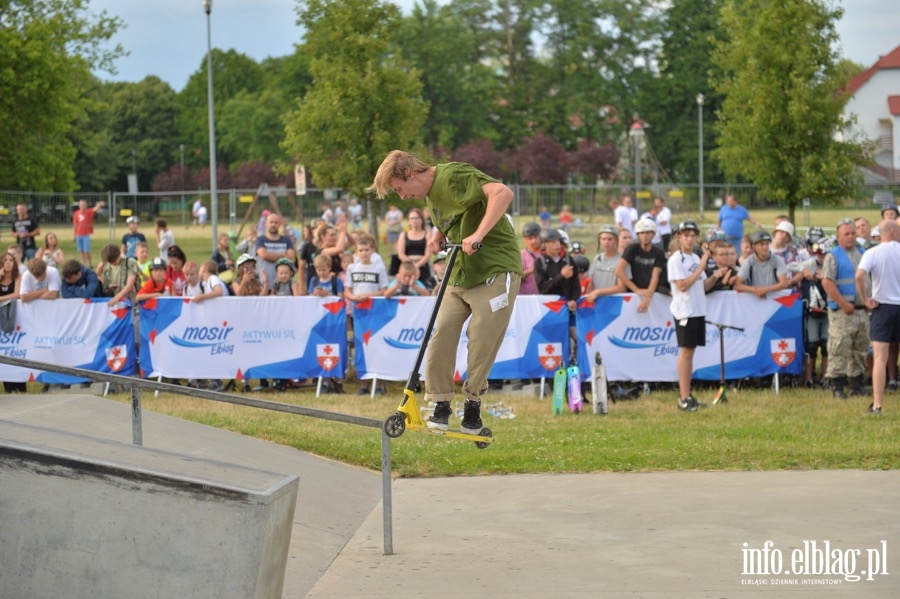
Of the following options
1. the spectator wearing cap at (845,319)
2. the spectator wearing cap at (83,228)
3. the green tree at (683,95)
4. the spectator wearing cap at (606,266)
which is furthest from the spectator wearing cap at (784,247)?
the green tree at (683,95)

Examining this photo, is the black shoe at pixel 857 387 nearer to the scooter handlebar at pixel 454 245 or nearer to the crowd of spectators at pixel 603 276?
the crowd of spectators at pixel 603 276

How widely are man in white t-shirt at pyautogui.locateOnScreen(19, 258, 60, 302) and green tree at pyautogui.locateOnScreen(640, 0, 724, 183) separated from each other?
66.8 metres

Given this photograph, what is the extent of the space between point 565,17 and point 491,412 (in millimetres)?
75332

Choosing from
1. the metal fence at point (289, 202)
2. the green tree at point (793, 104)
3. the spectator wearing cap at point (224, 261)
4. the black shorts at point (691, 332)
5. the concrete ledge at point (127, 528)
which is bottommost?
the concrete ledge at point (127, 528)

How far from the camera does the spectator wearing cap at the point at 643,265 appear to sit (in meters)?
13.6

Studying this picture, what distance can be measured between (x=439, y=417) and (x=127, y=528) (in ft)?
9.44

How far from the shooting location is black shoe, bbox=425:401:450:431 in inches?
316

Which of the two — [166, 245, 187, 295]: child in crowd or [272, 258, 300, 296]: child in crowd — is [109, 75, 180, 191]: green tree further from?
[272, 258, 300, 296]: child in crowd

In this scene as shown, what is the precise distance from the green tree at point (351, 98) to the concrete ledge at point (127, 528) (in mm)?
23983

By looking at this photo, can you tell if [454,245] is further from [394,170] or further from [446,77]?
[446,77]

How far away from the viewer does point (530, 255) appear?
49.5 feet

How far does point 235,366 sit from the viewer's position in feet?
47.0

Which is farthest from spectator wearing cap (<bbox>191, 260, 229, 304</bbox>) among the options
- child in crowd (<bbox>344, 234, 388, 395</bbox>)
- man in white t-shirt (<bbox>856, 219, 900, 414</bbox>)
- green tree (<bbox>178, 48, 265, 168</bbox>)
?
green tree (<bbox>178, 48, 265, 168</bbox>)

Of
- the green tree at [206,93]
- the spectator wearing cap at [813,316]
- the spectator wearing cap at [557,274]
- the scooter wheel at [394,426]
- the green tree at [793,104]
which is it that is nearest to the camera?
the scooter wheel at [394,426]
